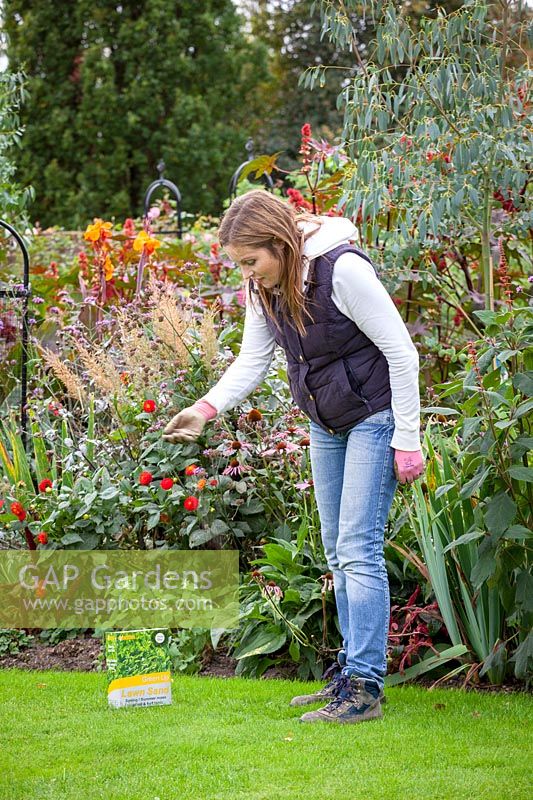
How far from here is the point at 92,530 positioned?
413cm

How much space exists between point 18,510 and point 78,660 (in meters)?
0.63

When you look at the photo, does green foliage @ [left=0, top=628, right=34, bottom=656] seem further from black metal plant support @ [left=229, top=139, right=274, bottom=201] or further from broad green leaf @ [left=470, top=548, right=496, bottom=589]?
black metal plant support @ [left=229, top=139, right=274, bottom=201]

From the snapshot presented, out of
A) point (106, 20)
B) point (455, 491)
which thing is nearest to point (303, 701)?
point (455, 491)

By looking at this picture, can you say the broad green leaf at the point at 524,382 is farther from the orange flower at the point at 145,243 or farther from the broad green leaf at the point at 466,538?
the orange flower at the point at 145,243

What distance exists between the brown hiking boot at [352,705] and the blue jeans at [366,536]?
0.08ft

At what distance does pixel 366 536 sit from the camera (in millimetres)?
2893

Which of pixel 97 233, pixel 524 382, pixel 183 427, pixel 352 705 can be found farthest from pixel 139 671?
pixel 97 233

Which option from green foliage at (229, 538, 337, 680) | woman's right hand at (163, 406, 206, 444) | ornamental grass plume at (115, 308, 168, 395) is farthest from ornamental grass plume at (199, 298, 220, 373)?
woman's right hand at (163, 406, 206, 444)

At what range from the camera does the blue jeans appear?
2.87 m

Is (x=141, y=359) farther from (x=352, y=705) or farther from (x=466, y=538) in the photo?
(x=352, y=705)

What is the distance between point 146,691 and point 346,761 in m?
0.82

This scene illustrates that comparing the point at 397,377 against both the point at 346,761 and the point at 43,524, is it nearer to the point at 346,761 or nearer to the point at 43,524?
the point at 346,761

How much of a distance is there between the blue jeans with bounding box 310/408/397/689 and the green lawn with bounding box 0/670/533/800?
0.66 ft

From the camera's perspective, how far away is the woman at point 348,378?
2793 millimetres
